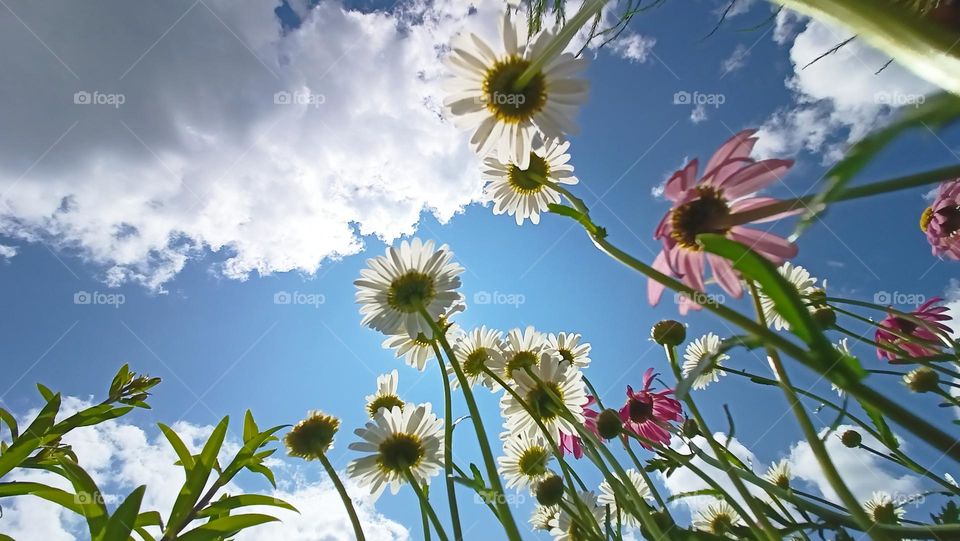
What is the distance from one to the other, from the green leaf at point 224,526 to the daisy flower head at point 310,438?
192 millimetres

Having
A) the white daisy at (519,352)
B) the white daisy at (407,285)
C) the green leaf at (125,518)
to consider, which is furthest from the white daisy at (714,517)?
the green leaf at (125,518)

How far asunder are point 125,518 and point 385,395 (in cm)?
58

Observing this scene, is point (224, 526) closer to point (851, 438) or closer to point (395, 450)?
point (395, 450)

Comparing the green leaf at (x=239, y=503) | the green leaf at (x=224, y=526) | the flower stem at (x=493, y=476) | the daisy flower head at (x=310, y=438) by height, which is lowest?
the flower stem at (x=493, y=476)

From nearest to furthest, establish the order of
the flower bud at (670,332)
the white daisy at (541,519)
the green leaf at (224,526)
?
the green leaf at (224,526) → the flower bud at (670,332) → the white daisy at (541,519)

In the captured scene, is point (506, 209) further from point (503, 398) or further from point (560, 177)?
point (503, 398)

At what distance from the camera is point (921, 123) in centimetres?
16

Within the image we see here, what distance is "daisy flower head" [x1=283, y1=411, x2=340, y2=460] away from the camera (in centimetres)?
73

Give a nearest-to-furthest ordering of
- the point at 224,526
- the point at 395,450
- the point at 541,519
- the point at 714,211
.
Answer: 1. the point at 714,211
2. the point at 224,526
3. the point at 395,450
4. the point at 541,519

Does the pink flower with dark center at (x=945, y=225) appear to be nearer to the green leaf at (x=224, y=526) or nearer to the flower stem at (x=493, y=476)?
the flower stem at (x=493, y=476)

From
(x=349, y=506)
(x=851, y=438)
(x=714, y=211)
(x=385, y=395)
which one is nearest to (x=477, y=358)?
(x=385, y=395)

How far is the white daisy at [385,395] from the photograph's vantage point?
3.18ft

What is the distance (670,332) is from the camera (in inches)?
32.7

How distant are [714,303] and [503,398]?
60 centimetres
